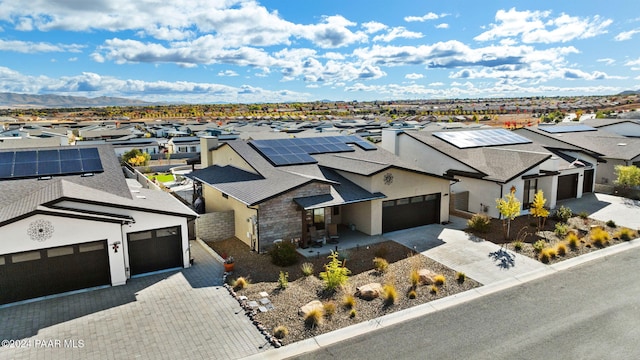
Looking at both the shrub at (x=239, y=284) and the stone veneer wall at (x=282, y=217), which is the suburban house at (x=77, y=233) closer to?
the shrub at (x=239, y=284)

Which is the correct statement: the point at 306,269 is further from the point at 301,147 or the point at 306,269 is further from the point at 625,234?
the point at 625,234

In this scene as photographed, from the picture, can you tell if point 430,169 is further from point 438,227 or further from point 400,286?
point 400,286

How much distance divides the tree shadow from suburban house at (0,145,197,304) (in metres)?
14.6

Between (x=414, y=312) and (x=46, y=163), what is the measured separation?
2001 centimetres

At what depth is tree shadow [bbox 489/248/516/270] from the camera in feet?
64.3

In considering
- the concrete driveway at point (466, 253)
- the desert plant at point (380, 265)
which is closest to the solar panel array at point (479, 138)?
the concrete driveway at point (466, 253)

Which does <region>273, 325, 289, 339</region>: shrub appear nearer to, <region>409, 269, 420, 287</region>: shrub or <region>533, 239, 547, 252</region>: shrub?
<region>409, 269, 420, 287</region>: shrub

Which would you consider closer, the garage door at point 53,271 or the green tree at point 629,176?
the garage door at point 53,271

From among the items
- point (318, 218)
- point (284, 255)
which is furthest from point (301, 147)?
point (284, 255)

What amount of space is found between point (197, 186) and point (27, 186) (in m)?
11.7

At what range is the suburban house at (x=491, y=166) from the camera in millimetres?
28125

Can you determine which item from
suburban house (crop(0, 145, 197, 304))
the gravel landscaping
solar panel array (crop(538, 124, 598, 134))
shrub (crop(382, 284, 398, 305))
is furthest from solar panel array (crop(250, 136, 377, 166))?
solar panel array (crop(538, 124, 598, 134))

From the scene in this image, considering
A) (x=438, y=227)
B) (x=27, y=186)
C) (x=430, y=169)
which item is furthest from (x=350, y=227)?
(x=27, y=186)

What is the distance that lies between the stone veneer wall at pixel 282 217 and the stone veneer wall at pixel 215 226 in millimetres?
3684
